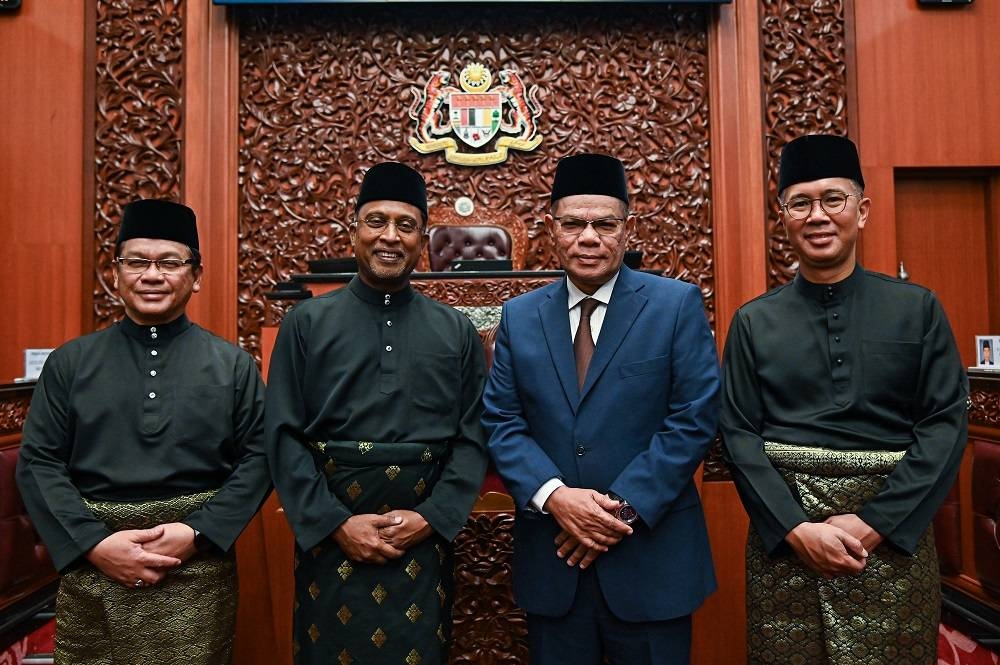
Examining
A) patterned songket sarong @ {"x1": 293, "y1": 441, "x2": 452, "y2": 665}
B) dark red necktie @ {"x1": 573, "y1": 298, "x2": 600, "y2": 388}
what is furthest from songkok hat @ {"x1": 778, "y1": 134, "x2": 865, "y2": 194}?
patterned songket sarong @ {"x1": 293, "y1": 441, "x2": 452, "y2": 665}

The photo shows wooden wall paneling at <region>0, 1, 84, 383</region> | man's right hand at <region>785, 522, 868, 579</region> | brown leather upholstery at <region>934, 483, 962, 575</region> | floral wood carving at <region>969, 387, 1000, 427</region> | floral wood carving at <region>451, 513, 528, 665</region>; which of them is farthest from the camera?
wooden wall paneling at <region>0, 1, 84, 383</region>

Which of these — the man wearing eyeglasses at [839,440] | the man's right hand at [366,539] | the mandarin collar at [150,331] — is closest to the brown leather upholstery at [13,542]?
Answer: the mandarin collar at [150,331]

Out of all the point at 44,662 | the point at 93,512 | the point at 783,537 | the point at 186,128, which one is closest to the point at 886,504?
the point at 783,537

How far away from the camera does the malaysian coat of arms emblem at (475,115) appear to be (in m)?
4.31

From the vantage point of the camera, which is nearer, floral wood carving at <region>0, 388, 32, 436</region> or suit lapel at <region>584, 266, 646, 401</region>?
suit lapel at <region>584, 266, 646, 401</region>

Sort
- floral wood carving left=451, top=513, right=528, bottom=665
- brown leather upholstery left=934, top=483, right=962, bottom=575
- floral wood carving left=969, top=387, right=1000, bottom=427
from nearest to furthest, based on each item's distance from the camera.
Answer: floral wood carving left=451, top=513, right=528, bottom=665, floral wood carving left=969, top=387, right=1000, bottom=427, brown leather upholstery left=934, top=483, right=962, bottom=575

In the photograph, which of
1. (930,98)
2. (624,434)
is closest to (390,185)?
(624,434)

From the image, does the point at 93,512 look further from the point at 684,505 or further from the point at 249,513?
the point at 684,505

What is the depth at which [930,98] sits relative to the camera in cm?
411

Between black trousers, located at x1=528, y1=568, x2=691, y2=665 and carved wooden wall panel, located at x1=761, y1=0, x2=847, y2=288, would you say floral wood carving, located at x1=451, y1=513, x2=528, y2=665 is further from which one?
carved wooden wall panel, located at x1=761, y1=0, x2=847, y2=288

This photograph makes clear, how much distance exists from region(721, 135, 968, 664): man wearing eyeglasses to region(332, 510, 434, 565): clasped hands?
0.82 metres

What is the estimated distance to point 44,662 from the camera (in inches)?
99.9

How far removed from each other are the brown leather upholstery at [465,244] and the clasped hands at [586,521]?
2771 mm

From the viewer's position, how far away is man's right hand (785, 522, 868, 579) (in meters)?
1.46
